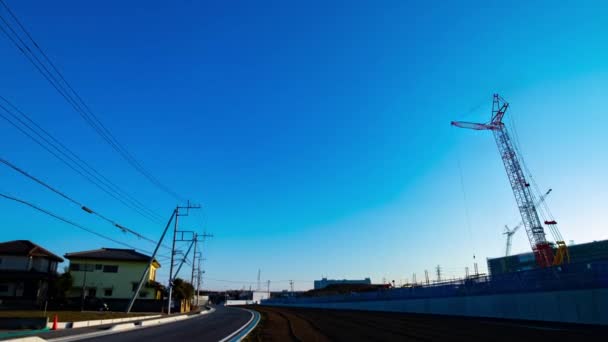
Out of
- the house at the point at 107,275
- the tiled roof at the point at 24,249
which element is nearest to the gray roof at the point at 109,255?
the house at the point at 107,275

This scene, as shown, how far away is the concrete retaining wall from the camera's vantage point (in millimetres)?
18344

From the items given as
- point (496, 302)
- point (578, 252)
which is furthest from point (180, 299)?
point (578, 252)

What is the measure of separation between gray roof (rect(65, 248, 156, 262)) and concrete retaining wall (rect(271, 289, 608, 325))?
42600mm

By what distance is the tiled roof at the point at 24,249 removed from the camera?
156ft

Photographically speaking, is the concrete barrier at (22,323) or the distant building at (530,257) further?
the distant building at (530,257)

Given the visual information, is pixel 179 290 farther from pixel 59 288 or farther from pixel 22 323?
pixel 22 323

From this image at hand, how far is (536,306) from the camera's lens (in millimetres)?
22406

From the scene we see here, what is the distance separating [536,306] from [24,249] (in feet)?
186

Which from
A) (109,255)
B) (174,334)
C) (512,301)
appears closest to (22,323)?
(174,334)

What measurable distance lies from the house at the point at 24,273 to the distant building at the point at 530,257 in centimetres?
8462

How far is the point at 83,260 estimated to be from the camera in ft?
178

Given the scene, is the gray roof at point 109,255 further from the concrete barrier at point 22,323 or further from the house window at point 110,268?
the concrete barrier at point 22,323

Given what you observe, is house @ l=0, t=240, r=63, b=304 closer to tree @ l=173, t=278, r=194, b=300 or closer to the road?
tree @ l=173, t=278, r=194, b=300

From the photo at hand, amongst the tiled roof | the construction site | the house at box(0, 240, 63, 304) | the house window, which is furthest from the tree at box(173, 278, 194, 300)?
the construction site
